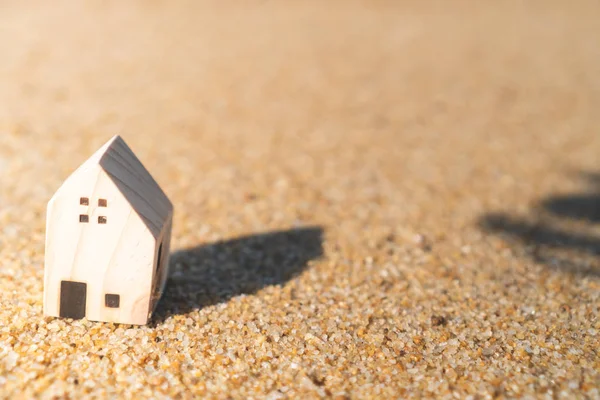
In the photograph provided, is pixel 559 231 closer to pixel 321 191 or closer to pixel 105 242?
pixel 321 191

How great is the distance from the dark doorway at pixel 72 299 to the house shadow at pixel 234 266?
0.41 metres

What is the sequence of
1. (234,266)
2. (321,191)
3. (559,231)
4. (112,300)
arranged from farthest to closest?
(321,191), (559,231), (234,266), (112,300)

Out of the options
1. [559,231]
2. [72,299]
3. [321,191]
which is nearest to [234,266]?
[72,299]

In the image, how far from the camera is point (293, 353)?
3.20 m

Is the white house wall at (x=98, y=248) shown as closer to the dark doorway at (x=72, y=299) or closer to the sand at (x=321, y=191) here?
the dark doorway at (x=72, y=299)

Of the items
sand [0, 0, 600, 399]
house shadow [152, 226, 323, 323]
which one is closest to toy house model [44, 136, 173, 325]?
sand [0, 0, 600, 399]

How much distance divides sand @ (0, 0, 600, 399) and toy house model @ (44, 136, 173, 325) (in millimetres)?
157

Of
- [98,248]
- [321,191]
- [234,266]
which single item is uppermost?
[98,248]

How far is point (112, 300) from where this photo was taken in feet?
10.4

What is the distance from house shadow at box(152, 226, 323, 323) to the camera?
3666mm

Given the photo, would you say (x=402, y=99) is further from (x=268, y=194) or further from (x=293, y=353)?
(x=293, y=353)

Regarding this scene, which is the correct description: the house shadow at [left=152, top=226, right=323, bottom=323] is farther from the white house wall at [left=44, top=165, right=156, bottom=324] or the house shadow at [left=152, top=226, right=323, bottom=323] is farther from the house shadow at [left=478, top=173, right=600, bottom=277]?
the house shadow at [left=478, top=173, right=600, bottom=277]

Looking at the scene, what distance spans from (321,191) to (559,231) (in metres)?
2.03

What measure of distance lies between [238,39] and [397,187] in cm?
439
